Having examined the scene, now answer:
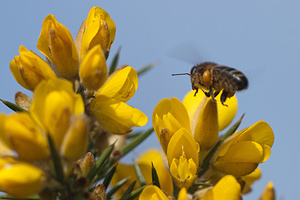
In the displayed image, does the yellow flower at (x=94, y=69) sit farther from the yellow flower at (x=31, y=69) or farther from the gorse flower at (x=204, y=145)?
the gorse flower at (x=204, y=145)

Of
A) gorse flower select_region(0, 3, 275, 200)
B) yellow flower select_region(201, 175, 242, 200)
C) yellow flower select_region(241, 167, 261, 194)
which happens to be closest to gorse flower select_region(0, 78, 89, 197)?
gorse flower select_region(0, 3, 275, 200)

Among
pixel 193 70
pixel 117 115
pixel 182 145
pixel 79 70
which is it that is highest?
pixel 79 70

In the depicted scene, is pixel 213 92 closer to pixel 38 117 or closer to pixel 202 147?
pixel 202 147

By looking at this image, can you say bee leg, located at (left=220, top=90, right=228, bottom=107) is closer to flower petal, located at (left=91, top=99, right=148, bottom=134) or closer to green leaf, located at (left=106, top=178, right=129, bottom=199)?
flower petal, located at (left=91, top=99, right=148, bottom=134)

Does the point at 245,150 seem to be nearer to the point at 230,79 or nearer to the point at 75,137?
the point at 230,79

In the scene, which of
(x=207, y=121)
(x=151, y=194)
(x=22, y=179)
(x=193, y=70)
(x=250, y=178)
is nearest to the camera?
(x=22, y=179)

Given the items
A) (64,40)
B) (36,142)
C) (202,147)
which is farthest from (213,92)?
(36,142)

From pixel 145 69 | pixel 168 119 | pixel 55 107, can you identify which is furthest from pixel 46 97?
pixel 145 69
